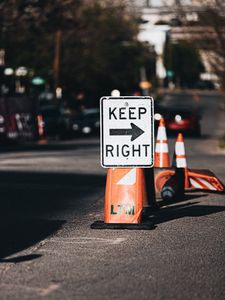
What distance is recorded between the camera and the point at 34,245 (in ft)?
37.8

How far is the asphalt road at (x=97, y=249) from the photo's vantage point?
8.99 metres

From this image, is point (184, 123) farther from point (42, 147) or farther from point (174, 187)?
point (174, 187)

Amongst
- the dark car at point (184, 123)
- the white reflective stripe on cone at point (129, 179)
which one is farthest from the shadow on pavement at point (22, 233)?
the dark car at point (184, 123)

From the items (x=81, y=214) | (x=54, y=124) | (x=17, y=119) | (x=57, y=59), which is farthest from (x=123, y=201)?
(x=57, y=59)

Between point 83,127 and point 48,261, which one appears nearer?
point 48,261

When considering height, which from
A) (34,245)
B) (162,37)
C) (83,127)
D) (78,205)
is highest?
(34,245)

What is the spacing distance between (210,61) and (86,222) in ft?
90.1

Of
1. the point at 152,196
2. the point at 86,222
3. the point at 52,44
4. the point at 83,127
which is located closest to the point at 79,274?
the point at 86,222

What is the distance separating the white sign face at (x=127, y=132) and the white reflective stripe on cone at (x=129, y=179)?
0.16m

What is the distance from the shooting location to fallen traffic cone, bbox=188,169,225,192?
16969 mm

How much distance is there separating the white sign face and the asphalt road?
0.83 metres

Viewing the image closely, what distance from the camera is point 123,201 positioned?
12742mm

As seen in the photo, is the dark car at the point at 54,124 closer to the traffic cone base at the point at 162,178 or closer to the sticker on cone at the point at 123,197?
the traffic cone base at the point at 162,178

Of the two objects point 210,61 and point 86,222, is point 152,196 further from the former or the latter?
point 210,61
